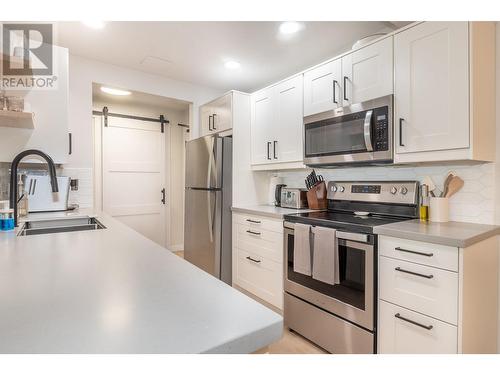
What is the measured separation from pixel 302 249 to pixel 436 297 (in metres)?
0.82

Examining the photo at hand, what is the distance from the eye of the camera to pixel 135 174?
13.5 feet

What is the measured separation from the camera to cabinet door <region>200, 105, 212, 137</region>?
3316 millimetres

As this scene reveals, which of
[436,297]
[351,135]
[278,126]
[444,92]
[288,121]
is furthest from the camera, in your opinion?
[278,126]

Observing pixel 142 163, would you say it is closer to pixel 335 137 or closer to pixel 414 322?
pixel 335 137

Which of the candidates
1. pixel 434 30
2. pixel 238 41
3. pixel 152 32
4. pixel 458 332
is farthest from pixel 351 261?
pixel 152 32

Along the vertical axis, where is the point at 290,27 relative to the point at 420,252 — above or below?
above

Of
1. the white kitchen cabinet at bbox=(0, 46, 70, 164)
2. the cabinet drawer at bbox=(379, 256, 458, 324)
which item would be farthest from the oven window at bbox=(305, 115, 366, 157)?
the white kitchen cabinet at bbox=(0, 46, 70, 164)

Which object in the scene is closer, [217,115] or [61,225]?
[61,225]

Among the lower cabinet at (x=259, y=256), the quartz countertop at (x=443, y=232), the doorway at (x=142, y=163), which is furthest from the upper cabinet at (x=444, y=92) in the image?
the doorway at (x=142, y=163)

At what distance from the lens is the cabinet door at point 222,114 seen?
2980mm

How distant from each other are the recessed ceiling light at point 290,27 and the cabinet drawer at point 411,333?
1.99 metres

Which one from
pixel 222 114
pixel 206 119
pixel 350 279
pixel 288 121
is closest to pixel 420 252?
pixel 350 279
